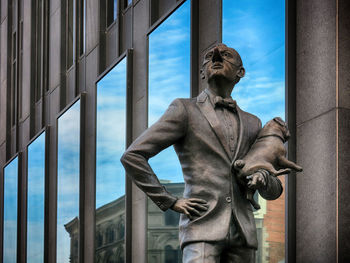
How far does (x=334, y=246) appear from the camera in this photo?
13.5 m

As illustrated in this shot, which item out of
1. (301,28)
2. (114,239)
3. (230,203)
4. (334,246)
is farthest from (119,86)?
(230,203)

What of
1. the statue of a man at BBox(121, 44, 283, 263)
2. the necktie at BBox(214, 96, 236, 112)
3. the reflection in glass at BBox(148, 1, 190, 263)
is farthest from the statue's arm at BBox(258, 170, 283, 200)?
the reflection in glass at BBox(148, 1, 190, 263)

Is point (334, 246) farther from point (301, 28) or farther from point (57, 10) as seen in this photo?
point (57, 10)

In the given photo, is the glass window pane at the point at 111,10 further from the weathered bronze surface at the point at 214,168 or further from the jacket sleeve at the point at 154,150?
the jacket sleeve at the point at 154,150

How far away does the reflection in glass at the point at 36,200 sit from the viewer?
2952 centimetres

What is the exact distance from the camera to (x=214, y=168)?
26.6ft

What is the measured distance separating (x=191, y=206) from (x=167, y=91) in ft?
39.9

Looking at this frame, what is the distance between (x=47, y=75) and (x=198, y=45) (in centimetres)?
1338

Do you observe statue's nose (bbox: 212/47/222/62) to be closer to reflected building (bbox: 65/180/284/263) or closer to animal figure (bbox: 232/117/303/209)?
animal figure (bbox: 232/117/303/209)

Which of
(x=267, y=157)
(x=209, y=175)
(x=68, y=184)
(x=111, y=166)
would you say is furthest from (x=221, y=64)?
(x=68, y=184)

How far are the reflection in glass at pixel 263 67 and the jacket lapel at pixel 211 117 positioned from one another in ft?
22.2

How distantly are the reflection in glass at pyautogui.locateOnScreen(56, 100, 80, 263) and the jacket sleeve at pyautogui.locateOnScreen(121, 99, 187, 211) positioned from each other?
17465 mm

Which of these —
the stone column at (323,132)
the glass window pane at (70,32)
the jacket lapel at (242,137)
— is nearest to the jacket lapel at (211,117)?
the jacket lapel at (242,137)

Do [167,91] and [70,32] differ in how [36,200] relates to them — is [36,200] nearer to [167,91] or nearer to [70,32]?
[70,32]
